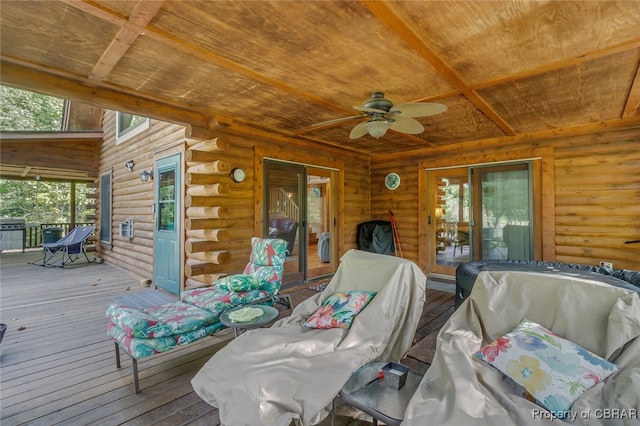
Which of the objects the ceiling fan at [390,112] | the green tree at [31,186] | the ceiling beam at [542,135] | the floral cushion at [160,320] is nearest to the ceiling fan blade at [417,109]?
the ceiling fan at [390,112]

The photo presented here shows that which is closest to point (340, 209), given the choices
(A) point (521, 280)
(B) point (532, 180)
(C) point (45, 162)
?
(B) point (532, 180)

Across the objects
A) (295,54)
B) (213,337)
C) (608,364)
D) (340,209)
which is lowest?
(213,337)

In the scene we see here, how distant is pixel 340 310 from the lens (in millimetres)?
2213

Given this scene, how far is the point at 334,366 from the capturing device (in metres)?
1.71

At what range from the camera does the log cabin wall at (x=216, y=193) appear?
413cm

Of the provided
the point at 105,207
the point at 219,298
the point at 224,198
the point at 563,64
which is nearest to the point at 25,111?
the point at 105,207

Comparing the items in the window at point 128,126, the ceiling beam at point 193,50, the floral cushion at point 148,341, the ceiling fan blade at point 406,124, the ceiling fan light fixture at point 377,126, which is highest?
the window at point 128,126

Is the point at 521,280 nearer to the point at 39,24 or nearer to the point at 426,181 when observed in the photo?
the point at 39,24

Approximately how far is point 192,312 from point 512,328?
2.54 meters

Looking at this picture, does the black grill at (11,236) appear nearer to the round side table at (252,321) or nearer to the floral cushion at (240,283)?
the floral cushion at (240,283)

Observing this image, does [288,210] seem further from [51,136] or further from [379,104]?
[51,136]

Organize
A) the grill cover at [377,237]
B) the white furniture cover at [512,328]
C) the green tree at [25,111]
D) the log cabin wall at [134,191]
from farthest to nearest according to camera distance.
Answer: the green tree at [25,111]
the grill cover at [377,237]
the log cabin wall at [134,191]
the white furniture cover at [512,328]

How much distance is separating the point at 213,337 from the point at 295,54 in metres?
2.99

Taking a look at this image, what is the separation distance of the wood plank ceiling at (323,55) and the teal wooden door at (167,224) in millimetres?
1385
